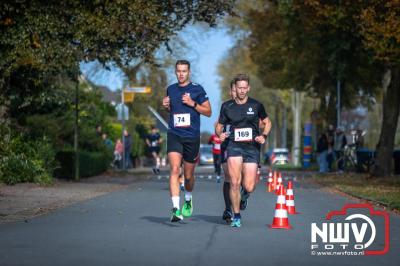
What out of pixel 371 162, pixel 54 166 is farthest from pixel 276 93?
pixel 54 166

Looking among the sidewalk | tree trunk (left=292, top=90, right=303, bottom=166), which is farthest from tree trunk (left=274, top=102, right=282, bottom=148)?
the sidewalk

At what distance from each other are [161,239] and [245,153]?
2.18m

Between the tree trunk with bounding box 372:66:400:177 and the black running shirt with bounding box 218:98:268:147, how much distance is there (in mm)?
19322

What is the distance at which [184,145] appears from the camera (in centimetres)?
1418

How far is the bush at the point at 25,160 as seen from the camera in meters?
26.6

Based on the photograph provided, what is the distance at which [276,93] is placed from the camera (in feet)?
259

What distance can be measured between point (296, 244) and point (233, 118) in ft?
8.78

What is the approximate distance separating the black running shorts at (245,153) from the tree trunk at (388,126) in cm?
1946

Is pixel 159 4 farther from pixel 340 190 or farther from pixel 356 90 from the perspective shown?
pixel 356 90

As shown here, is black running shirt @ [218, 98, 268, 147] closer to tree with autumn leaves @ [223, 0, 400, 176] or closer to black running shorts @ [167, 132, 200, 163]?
black running shorts @ [167, 132, 200, 163]

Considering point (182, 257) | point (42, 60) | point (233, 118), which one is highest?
point (42, 60)

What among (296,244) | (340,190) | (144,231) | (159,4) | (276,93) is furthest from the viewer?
(276,93)

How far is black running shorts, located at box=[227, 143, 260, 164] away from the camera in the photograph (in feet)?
45.0

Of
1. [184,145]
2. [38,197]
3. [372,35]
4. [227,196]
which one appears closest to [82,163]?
[372,35]
